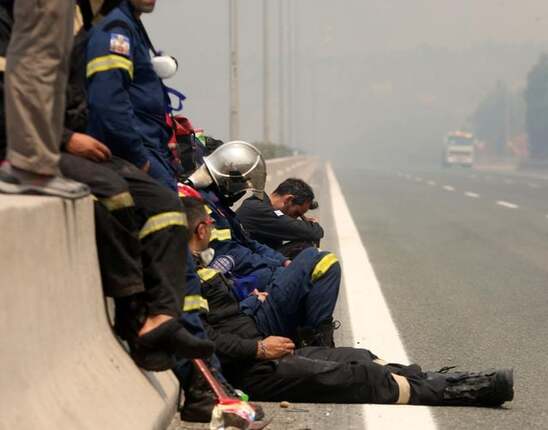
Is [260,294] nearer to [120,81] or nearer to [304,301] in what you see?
[304,301]

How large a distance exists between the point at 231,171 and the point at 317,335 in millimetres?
1276

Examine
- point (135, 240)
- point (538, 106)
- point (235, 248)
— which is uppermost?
point (135, 240)

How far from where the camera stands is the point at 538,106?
432 ft

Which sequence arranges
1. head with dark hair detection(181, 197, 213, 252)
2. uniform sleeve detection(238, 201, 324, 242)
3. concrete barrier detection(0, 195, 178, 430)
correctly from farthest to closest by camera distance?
uniform sleeve detection(238, 201, 324, 242)
head with dark hair detection(181, 197, 213, 252)
concrete barrier detection(0, 195, 178, 430)

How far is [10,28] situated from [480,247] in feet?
40.4

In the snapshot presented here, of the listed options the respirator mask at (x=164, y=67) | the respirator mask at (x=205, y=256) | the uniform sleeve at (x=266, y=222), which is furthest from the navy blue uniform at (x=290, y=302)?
the uniform sleeve at (x=266, y=222)

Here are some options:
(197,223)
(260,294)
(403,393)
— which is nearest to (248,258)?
(260,294)

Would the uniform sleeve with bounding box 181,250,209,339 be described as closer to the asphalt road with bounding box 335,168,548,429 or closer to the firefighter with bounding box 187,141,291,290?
the asphalt road with bounding box 335,168,548,429

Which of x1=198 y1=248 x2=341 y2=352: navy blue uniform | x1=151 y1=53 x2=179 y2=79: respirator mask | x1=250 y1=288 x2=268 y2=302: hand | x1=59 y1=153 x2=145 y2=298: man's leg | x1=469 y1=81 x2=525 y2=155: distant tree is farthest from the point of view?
x1=469 y1=81 x2=525 y2=155: distant tree

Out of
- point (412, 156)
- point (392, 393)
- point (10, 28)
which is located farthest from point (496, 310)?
point (412, 156)

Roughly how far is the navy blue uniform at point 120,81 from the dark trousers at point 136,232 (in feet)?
0.37

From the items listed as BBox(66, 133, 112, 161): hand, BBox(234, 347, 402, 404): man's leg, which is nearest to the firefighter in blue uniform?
BBox(234, 347, 402, 404): man's leg

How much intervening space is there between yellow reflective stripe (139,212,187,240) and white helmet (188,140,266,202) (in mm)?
2054

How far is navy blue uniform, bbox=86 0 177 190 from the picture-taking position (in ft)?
15.9
